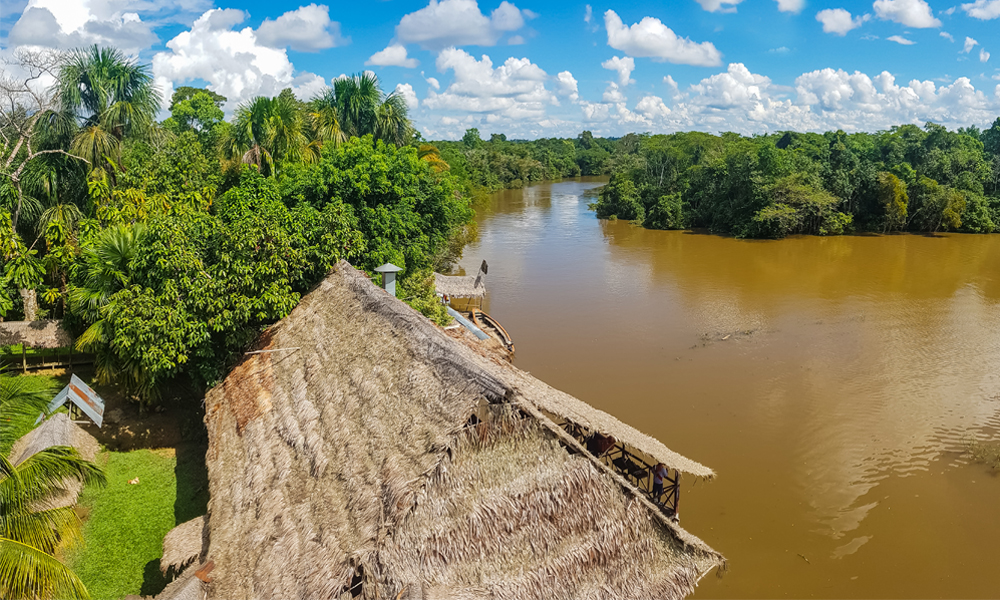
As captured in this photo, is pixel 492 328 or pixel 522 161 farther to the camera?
pixel 522 161

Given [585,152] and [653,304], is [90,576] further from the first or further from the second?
[585,152]

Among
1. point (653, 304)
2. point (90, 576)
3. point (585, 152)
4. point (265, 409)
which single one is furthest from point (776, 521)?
point (585, 152)

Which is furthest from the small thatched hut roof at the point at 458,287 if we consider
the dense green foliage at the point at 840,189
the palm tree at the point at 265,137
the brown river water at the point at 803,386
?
the dense green foliage at the point at 840,189

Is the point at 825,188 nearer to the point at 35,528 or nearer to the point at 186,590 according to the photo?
the point at 186,590

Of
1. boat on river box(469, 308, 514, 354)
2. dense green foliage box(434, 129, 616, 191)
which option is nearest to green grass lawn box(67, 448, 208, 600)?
boat on river box(469, 308, 514, 354)

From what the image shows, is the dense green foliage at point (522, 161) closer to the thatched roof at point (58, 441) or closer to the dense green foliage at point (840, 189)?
the dense green foliage at point (840, 189)

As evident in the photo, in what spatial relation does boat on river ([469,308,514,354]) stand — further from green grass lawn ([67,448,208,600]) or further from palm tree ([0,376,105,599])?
palm tree ([0,376,105,599])

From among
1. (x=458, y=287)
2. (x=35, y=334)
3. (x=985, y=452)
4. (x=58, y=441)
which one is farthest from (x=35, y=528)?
(x=985, y=452)
